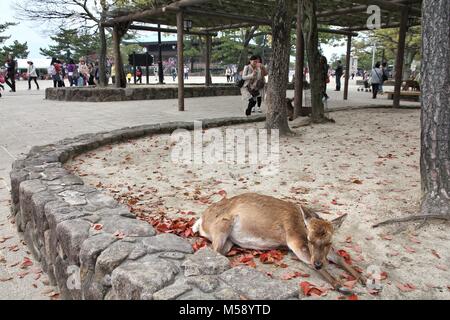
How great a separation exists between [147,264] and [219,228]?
2.40ft

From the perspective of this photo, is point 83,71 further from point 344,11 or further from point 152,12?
point 344,11

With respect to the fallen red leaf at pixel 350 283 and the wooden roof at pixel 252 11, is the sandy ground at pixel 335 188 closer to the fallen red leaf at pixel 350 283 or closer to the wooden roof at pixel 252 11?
the fallen red leaf at pixel 350 283

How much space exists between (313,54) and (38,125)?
22.9 ft

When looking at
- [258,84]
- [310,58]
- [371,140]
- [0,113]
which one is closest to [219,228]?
[371,140]

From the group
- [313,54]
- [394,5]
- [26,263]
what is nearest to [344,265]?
[26,263]

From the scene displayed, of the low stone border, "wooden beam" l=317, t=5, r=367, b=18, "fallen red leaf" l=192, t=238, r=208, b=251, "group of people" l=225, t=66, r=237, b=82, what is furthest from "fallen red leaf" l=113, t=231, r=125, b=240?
"group of people" l=225, t=66, r=237, b=82

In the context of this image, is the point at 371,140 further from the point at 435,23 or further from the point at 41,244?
the point at 41,244

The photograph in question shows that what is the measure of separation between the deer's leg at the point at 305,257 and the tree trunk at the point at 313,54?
23.7ft

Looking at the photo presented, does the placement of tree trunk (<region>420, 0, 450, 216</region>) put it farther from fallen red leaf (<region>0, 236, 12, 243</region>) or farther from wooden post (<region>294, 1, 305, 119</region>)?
wooden post (<region>294, 1, 305, 119</region>)

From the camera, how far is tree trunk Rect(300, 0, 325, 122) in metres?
8.97

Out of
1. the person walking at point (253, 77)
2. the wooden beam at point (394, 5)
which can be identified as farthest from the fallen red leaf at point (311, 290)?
the wooden beam at point (394, 5)

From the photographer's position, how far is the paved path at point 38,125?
3355 millimetres

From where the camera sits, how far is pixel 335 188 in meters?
4.74

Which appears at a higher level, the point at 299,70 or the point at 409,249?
the point at 299,70
